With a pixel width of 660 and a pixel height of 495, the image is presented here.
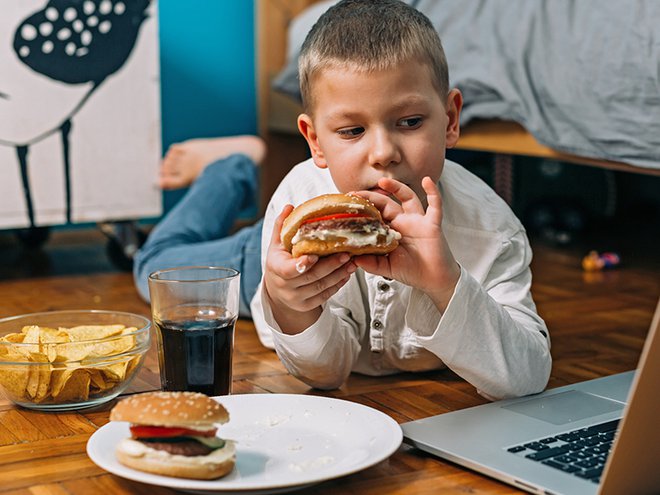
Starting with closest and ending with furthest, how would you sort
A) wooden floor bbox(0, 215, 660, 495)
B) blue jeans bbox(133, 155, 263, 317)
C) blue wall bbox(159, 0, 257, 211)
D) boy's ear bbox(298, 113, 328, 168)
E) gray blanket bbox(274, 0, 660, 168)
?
wooden floor bbox(0, 215, 660, 495), boy's ear bbox(298, 113, 328, 168), blue jeans bbox(133, 155, 263, 317), gray blanket bbox(274, 0, 660, 168), blue wall bbox(159, 0, 257, 211)

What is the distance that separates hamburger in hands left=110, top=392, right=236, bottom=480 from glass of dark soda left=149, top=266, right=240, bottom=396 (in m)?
0.20

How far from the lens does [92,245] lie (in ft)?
7.46

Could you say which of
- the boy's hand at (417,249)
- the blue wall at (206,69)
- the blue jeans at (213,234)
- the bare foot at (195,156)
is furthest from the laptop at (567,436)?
the blue wall at (206,69)

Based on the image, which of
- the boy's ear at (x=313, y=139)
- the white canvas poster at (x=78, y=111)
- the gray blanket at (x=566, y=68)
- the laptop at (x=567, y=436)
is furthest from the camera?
the white canvas poster at (x=78, y=111)

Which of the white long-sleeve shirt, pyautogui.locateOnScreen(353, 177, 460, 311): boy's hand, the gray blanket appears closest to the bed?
the gray blanket

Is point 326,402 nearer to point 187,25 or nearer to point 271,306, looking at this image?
point 271,306

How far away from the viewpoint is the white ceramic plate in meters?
0.70

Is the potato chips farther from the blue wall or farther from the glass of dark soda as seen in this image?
the blue wall

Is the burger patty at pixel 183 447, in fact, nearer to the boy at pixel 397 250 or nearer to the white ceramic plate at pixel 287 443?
the white ceramic plate at pixel 287 443

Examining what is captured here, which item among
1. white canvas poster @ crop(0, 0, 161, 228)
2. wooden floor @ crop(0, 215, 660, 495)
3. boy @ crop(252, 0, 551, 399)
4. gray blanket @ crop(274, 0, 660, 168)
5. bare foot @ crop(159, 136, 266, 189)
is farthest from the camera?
bare foot @ crop(159, 136, 266, 189)

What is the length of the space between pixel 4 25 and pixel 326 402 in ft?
3.74

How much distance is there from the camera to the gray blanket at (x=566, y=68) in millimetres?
1577

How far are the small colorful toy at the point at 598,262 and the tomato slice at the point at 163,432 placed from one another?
1337 millimetres

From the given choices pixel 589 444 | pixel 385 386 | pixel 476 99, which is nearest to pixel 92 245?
pixel 476 99
